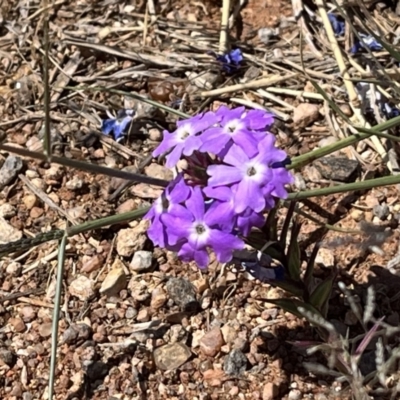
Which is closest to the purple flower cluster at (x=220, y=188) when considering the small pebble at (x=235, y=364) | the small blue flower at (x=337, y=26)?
the small pebble at (x=235, y=364)

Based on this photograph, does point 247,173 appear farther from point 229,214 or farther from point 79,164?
point 79,164

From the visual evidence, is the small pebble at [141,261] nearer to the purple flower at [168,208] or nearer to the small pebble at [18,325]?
the small pebble at [18,325]

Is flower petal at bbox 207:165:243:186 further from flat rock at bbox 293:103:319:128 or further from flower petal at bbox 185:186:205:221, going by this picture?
flat rock at bbox 293:103:319:128

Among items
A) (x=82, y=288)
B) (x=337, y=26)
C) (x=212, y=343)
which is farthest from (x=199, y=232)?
(x=337, y=26)

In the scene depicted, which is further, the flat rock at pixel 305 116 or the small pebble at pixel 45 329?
the flat rock at pixel 305 116

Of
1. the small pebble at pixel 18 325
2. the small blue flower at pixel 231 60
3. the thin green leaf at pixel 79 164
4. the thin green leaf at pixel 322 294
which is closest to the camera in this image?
the thin green leaf at pixel 79 164

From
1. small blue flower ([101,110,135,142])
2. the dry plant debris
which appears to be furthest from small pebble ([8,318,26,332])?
small blue flower ([101,110,135,142])

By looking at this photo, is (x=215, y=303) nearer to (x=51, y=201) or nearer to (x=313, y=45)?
(x=51, y=201)

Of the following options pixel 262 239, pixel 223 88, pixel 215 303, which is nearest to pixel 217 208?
pixel 262 239
